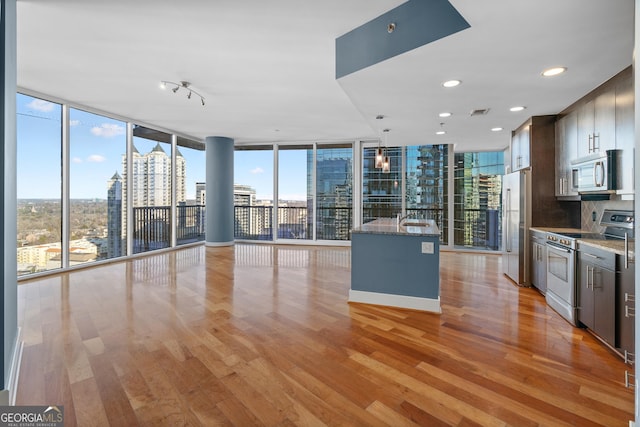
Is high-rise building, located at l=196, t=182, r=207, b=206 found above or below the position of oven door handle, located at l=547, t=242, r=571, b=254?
above

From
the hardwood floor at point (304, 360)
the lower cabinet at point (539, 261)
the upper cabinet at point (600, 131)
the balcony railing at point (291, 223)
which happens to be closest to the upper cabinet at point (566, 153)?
the upper cabinet at point (600, 131)

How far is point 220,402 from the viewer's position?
1.80 metres

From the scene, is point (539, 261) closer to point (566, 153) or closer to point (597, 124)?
point (566, 153)

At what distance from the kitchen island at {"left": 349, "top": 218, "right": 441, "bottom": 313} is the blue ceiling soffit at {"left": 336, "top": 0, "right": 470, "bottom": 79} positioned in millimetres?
1771

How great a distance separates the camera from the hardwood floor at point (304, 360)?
173 cm

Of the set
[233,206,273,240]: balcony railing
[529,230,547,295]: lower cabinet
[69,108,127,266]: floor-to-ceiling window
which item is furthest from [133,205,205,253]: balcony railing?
[529,230,547,295]: lower cabinet

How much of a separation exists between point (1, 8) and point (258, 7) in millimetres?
1540

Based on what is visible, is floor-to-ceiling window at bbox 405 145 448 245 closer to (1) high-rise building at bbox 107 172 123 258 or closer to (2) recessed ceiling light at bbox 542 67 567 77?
(2) recessed ceiling light at bbox 542 67 567 77

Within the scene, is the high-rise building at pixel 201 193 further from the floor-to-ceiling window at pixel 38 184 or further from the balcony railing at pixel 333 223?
the floor-to-ceiling window at pixel 38 184

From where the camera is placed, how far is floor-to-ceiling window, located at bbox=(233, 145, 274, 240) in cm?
833

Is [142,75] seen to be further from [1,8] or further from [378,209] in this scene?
[378,209]

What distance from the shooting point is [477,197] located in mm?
7234

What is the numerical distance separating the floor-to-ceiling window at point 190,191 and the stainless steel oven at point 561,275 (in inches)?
277

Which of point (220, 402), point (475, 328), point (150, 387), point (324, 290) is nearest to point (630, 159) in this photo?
point (475, 328)
